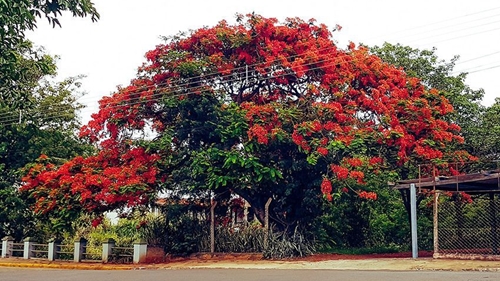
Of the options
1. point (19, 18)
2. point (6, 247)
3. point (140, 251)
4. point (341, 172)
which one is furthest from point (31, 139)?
point (19, 18)

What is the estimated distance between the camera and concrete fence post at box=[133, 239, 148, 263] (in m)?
19.6

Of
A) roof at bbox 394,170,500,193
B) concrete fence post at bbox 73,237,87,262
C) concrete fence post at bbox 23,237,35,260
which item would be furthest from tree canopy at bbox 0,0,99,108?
concrete fence post at bbox 23,237,35,260

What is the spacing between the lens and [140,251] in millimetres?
19594

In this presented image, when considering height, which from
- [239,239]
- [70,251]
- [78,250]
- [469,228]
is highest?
[469,228]

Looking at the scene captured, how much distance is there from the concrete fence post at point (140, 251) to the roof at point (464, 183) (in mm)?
8644

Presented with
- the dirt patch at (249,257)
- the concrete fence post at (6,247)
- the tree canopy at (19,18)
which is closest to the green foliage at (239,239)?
the dirt patch at (249,257)

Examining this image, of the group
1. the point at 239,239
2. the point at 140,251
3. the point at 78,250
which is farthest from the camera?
the point at 78,250

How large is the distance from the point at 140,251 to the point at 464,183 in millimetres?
10671

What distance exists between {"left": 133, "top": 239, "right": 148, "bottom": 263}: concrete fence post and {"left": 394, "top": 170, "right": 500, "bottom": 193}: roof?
864 cm

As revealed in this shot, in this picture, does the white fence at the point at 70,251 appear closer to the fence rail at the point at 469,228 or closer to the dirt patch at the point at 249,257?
the dirt patch at the point at 249,257

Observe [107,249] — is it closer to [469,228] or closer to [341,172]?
[341,172]

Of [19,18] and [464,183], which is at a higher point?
[19,18]

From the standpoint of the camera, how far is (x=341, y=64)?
1867 centimetres

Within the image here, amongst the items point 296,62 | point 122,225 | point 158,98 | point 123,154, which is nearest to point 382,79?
point 296,62
